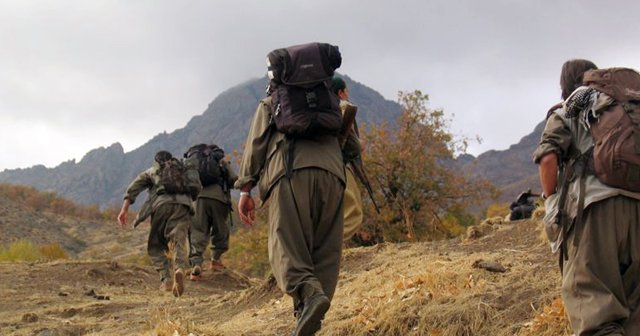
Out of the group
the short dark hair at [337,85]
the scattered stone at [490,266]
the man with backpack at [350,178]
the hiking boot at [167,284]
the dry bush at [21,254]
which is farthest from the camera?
the dry bush at [21,254]

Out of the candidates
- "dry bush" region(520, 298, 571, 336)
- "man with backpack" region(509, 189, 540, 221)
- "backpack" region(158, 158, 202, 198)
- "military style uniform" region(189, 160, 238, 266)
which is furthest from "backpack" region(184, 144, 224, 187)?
"dry bush" region(520, 298, 571, 336)

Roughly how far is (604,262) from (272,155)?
89.1 inches

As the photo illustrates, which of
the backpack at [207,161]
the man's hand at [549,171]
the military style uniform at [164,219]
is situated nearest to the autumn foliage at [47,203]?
the backpack at [207,161]

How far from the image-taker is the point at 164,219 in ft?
33.9

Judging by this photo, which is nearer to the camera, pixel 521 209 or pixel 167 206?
pixel 167 206

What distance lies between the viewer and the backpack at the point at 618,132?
382 centimetres

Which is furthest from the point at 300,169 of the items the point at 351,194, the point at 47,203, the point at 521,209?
the point at 47,203

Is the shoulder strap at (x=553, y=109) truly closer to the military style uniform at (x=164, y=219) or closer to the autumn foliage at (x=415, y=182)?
the military style uniform at (x=164, y=219)

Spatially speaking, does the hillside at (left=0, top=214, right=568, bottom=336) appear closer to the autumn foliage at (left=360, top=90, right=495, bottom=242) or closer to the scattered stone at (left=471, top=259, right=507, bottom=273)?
the scattered stone at (left=471, top=259, right=507, bottom=273)

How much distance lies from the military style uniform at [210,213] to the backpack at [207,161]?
0.10 meters

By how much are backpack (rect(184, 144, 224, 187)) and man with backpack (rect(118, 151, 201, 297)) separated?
88 cm

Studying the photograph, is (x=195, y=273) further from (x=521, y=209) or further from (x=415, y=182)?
(x=415, y=182)

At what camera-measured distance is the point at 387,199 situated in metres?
24.3

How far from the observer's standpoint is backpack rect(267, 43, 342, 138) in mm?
4828
